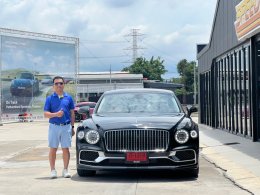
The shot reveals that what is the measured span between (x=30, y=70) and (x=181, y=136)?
3735 cm

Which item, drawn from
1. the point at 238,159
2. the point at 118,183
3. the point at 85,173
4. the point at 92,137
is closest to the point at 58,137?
the point at 85,173

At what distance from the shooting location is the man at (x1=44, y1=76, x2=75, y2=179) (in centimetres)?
960

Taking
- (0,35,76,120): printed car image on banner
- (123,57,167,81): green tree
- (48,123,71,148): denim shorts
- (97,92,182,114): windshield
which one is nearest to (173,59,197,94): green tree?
(123,57,167,81): green tree

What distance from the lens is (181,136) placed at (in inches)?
349

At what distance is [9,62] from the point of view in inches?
1663

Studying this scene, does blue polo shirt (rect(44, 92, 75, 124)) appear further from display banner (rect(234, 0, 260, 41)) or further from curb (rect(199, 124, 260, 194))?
display banner (rect(234, 0, 260, 41))

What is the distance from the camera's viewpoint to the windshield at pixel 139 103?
32.9 ft

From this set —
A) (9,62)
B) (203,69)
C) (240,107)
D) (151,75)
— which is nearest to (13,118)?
(9,62)

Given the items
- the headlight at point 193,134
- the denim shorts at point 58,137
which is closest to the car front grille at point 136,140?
the headlight at point 193,134

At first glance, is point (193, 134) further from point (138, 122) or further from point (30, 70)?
point (30, 70)

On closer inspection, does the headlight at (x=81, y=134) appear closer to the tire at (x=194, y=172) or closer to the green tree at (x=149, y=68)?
the tire at (x=194, y=172)

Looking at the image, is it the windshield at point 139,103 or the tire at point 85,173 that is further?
the windshield at point 139,103

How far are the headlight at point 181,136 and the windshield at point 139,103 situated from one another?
1069 mm

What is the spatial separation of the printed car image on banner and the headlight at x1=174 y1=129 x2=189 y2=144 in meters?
33.5
